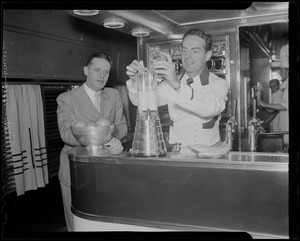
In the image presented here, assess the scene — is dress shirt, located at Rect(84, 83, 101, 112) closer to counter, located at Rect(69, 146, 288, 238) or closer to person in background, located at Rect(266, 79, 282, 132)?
counter, located at Rect(69, 146, 288, 238)

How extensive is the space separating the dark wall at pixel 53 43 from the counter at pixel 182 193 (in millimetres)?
1212

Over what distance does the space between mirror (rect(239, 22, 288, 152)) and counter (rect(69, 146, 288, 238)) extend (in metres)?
0.92

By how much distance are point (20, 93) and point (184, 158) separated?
5.30 feet

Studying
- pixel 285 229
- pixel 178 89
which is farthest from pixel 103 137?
pixel 285 229

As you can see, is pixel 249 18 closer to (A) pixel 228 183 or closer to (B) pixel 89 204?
(A) pixel 228 183

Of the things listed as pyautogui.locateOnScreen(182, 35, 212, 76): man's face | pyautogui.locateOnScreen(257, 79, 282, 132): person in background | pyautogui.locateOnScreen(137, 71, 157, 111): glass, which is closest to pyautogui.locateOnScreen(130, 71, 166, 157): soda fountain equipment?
pyautogui.locateOnScreen(137, 71, 157, 111): glass

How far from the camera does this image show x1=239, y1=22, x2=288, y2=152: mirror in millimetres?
2939

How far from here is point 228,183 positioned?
52.5 inches

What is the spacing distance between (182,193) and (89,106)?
2.79 ft

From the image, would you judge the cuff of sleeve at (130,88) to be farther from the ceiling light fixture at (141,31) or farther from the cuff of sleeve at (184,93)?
the ceiling light fixture at (141,31)

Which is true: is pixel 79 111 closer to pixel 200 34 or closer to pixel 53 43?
pixel 200 34

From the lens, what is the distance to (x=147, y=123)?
1.50 m

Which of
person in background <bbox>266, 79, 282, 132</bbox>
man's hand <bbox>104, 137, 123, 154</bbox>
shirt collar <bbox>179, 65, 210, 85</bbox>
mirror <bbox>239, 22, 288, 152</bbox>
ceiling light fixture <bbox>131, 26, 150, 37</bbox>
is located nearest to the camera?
man's hand <bbox>104, 137, 123, 154</bbox>
